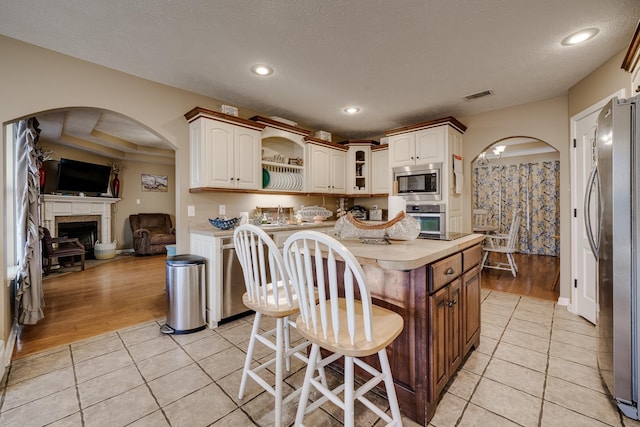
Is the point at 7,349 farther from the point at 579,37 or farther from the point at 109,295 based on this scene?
the point at 579,37

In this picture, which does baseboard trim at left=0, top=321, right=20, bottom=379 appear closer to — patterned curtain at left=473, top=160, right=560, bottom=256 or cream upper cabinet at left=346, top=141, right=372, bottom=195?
cream upper cabinet at left=346, top=141, right=372, bottom=195

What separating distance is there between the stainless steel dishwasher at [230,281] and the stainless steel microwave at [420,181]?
7.37 feet

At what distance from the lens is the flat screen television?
209 inches

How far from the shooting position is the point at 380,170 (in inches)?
177

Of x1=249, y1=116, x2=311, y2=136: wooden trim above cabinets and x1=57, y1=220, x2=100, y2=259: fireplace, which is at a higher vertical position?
x1=249, y1=116, x2=311, y2=136: wooden trim above cabinets

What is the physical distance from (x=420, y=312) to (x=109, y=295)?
157 inches

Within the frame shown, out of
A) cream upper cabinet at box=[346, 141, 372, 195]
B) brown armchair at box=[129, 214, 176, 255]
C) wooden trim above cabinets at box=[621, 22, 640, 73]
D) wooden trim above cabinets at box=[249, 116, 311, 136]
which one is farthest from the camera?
brown armchair at box=[129, 214, 176, 255]

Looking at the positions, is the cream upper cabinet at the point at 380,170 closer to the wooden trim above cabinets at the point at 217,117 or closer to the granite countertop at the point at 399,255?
the wooden trim above cabinets at the point at 217,117

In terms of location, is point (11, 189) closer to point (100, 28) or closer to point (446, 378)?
point (100, 28)

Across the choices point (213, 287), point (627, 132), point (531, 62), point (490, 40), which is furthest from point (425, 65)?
point (213, 287)

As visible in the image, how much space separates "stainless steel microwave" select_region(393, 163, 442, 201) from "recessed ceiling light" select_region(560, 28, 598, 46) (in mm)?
1636

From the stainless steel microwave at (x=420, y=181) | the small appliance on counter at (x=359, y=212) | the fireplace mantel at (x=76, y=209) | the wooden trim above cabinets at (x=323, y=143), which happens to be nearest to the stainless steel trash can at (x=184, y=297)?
the wooden trim above cabinets at (x=323, y=143)

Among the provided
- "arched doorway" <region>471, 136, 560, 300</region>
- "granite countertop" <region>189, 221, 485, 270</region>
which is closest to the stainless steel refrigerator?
"granite countertop" <region>189, 221, 485, 270</region>

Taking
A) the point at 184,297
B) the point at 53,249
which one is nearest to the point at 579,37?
the point at 184,297
